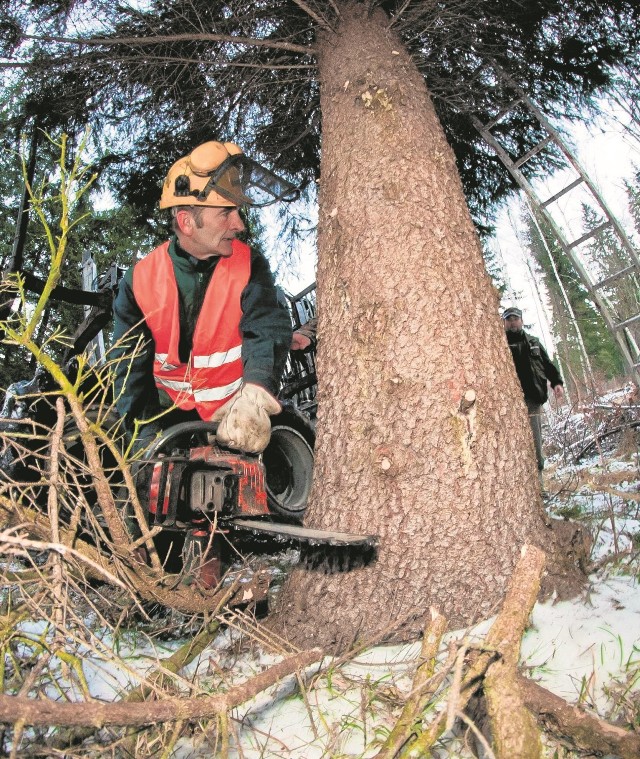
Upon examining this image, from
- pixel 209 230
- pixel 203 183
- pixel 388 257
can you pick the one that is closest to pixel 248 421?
pixel 388 257

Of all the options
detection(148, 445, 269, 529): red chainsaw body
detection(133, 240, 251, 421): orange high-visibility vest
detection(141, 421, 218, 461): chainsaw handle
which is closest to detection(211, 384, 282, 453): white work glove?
detection(141, 421, 218, 461): chainsaw handle

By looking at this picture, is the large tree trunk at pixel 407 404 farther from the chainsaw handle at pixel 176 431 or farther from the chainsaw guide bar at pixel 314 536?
the chainsaw handle at pixel 176 431

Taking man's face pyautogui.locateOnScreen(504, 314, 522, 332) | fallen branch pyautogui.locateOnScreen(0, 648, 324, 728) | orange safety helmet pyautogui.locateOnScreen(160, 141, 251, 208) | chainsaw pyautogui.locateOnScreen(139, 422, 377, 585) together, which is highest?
orange safety helmet pyautogui.locateOnScreen(160, 141, 251, 208)

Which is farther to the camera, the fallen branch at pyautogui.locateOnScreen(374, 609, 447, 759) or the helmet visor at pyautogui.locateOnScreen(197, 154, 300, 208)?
the helmet visor at pyautogui.locateOnScreen(197, 154, 300, 208)

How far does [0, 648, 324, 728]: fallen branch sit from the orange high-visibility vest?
5.31ft

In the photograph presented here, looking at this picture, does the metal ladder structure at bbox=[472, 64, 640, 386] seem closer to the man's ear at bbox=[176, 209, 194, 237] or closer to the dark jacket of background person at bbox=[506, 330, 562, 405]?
the dark jacket of background person at bbox=[506, 330, 562, 405]

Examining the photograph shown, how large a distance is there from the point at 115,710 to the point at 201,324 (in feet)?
6.24

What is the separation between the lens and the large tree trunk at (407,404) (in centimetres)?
203

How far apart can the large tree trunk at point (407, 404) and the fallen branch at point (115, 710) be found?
0.83 m

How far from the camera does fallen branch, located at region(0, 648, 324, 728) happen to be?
0.92 m

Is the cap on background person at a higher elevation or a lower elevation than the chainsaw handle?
higher

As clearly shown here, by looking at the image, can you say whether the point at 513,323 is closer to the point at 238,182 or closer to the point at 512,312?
the point at 512,312

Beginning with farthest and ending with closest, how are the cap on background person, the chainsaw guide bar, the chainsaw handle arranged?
the cap on background person
the chainsaw handle
the chainsaw guide bar

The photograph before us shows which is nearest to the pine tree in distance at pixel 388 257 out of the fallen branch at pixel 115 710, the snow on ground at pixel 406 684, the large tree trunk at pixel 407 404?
the large tree trunk at pixel 407 404
